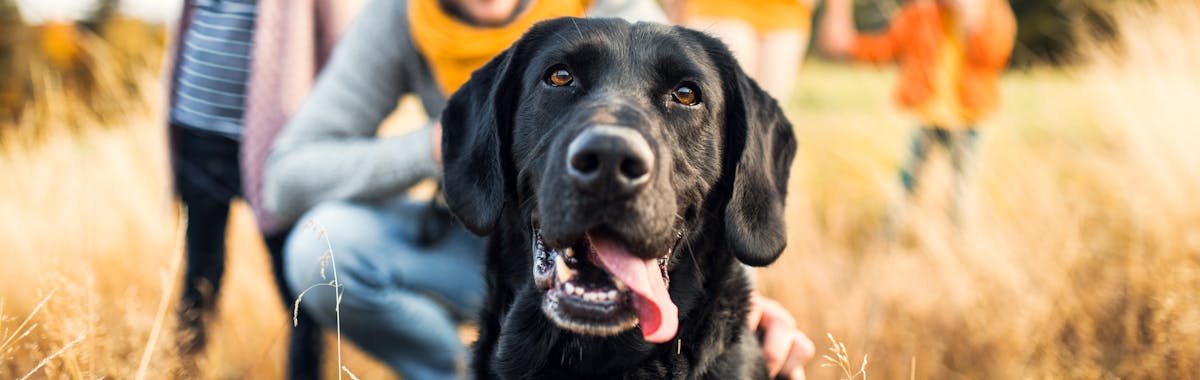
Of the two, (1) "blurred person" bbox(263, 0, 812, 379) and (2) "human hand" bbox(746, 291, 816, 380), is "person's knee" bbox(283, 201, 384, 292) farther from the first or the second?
(2) "human hand" bbox(746, 291, 816, 380)

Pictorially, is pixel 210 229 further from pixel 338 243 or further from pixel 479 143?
pixel 479 143

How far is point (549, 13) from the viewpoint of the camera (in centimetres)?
228

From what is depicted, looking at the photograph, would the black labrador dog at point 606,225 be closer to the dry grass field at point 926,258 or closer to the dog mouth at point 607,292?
the dog mouth at point 607,292

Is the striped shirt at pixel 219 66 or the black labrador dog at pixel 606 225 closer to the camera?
the black labrador dog at pixel 606 225

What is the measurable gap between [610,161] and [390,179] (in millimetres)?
1091

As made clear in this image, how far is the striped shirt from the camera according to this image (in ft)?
8.88

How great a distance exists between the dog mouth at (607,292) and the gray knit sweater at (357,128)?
775 mm

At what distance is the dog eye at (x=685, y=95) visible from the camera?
1.73 meters

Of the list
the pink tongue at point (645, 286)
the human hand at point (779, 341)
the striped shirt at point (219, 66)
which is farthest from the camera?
the striped shirt at point (219, 66)

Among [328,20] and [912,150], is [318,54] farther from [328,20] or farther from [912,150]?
[912,150]

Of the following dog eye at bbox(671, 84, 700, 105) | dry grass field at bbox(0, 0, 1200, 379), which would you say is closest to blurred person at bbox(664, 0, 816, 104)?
dry grass field at bbox(0, 0, 1200, 379)

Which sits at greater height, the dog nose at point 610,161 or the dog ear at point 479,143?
the dog nose at point 610,161

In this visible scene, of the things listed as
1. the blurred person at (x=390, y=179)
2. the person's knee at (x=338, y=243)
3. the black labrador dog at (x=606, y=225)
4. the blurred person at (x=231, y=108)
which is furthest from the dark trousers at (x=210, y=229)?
the black labrador dog at (x=606, y=225)

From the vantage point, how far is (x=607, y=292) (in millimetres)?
1559
